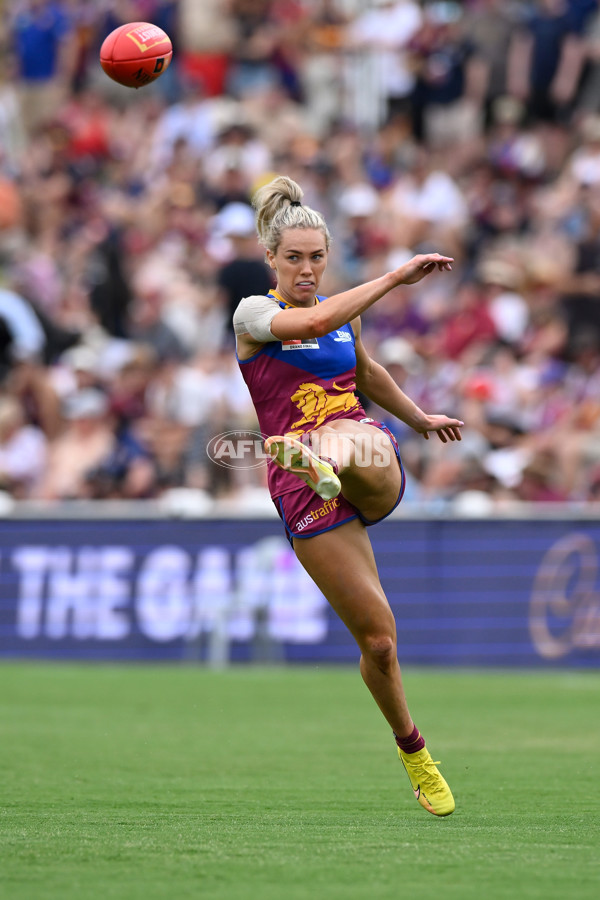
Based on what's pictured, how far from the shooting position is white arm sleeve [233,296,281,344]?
242 inches

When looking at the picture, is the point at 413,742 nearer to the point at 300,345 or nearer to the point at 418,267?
the point at 300,345

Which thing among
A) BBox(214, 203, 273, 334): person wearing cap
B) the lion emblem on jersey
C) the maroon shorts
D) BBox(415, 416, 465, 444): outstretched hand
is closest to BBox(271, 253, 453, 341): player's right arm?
the lion emblem on jersey

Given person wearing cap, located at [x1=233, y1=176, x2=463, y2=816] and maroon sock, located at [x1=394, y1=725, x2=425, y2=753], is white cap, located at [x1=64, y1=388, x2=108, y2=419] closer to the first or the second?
person wearing cap, located at [x1=233, y1=176, x2=463, y2=816]

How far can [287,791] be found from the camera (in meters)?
6.93

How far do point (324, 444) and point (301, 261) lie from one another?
0.77m

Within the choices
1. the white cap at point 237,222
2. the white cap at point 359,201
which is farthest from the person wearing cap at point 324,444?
the white cap at point 359,201

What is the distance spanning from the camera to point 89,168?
20438 millimetres

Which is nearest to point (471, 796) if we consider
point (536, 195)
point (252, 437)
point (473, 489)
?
point (252, 437)

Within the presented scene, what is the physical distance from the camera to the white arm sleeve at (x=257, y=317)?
6.15 meters

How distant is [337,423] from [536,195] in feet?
35.0

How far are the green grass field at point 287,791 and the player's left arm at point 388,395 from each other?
5.40 ft

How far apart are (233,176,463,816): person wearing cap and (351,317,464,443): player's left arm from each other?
0.19m

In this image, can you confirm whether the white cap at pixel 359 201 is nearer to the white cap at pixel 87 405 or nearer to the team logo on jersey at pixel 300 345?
the white cap at pixel 87 405

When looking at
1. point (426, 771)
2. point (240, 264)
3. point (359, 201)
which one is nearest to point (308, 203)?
point (359, 201)
